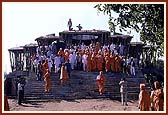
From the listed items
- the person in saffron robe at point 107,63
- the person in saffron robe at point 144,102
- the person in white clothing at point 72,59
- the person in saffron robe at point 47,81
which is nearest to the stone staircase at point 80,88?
the person in saffron robe at point 47,81

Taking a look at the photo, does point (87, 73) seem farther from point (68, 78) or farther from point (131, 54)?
point (131, 54)

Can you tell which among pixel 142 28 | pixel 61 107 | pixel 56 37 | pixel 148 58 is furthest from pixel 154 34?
pixel 61 107

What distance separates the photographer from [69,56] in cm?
1912

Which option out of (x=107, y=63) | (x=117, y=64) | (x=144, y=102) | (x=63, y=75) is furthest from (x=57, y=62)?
(x=144, y=102)

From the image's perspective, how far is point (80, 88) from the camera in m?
17.5

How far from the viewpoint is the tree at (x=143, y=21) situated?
1748cm

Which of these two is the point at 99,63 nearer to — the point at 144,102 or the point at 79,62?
the point at 79,62

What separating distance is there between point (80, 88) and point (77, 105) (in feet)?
5.80

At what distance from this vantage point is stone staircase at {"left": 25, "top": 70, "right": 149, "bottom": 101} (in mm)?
16969

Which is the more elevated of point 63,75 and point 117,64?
point 117,64

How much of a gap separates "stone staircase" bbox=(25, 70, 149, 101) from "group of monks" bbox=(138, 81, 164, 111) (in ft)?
8.99

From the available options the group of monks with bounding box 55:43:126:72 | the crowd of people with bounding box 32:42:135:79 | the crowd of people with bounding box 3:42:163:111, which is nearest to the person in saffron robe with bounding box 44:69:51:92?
the crowd of people with bounding box 3:42:163:111

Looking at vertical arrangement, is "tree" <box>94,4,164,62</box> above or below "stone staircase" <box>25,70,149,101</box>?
above

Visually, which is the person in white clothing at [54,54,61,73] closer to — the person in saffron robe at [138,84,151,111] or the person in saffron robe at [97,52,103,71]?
the person in saffron robe at [97,52,103,71]
